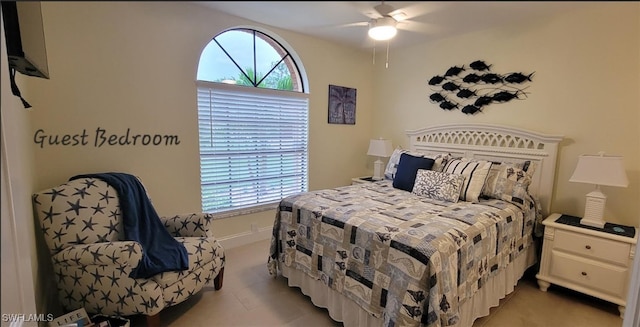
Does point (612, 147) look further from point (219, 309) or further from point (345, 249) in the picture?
point (219, 309)

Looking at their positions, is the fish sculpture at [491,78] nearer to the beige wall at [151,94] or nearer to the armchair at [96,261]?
the beige wall at [151,94]

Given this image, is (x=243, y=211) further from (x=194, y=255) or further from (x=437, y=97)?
(x=437, y=97)

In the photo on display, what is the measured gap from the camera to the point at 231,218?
10.0 ft

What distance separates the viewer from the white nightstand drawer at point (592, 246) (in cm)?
197

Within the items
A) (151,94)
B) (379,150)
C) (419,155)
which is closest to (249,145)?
(151,94)

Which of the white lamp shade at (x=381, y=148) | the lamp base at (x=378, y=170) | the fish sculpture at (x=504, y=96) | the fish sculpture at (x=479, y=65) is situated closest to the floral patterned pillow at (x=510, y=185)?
the fish sculpture at (x=504, y=96)

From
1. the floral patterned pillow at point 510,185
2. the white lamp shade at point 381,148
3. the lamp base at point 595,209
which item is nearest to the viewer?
the lamp base at point 595,209

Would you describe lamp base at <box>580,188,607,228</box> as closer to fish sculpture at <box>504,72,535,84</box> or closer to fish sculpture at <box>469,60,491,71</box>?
fish sculpture at <box>504,72,535,84</box>

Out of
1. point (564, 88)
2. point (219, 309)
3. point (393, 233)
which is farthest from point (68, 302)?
point (564, 88)

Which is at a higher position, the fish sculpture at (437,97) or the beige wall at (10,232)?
the fish sculpture at (437,97)

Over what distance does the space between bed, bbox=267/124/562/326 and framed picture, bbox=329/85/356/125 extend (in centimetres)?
115

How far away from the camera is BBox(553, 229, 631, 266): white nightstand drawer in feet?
6.48

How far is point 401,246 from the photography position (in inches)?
62.2

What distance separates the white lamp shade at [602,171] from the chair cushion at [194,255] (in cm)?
282
